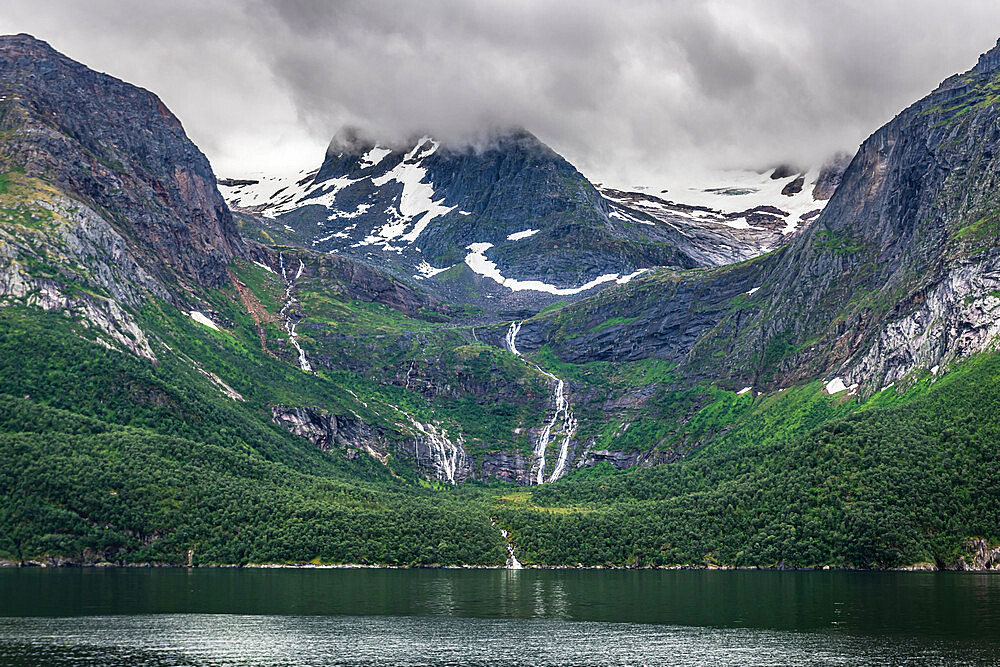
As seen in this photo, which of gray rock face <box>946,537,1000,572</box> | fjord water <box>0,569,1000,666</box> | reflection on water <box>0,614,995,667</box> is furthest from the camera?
gray rock face <box>946,537,1000,572</box>

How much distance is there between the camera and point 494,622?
120312mm

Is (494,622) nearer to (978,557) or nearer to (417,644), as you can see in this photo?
(417,644)

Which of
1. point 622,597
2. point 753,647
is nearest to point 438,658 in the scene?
point 753,647

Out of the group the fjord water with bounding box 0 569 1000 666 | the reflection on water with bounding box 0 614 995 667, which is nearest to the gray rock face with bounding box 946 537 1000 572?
the fjord water with bounding box 0 569 1000 666

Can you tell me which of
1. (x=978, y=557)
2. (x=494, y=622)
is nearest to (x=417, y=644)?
(x=494, y=622)

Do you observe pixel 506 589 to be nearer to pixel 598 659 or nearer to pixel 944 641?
pixel 598 659

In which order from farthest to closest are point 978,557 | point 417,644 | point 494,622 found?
1. point 978,557
2. point 494,622
3. point 417,644

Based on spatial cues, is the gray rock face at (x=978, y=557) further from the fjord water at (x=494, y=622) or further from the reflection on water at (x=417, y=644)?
the reflection on water at (x=417, y=644)

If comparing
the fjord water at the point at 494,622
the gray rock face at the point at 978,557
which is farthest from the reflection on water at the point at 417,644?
the gray rock face at the point at 978,557

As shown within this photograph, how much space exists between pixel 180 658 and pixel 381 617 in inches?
1394

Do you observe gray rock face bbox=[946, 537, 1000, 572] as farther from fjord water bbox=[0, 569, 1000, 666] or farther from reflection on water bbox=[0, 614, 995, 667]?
reflection on water bbox=[0, 614, 995, 667]

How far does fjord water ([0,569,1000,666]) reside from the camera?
94.6 metres

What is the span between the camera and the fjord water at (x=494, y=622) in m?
94.6

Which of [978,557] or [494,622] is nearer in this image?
[494,622]
